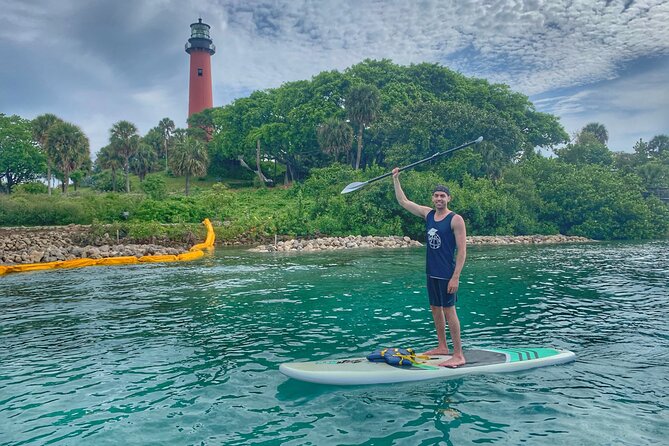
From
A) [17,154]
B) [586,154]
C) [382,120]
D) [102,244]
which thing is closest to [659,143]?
[586,154]

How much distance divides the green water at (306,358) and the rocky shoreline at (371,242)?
12978 mm

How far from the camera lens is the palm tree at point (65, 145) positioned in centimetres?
4691

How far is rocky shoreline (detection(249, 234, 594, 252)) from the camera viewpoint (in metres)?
29.2

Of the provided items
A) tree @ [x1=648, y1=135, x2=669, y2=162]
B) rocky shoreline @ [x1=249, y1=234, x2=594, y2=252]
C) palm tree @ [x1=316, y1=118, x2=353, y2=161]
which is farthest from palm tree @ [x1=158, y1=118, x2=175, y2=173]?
tree @ [x1=648, y1=135, x2=669, y2=162]

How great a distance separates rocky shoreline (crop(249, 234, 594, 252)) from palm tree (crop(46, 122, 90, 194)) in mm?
29648

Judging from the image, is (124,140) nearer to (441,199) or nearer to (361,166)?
(361,166)

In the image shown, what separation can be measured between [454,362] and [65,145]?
5139cm

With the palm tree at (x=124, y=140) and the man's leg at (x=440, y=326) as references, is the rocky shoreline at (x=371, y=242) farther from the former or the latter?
the palm tree at (x=124, y=140)

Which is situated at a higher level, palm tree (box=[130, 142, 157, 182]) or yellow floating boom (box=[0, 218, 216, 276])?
palm tree (box=[130, 142, 157, 182])

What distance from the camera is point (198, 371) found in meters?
6.90

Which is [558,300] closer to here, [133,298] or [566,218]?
[133,298]

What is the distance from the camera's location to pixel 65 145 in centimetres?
4722

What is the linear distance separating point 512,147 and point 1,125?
61431 millimetres

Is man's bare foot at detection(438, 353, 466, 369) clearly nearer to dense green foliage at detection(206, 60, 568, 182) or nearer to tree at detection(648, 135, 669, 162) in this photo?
dense green foliage at detection(206, 60, 568, 182)
